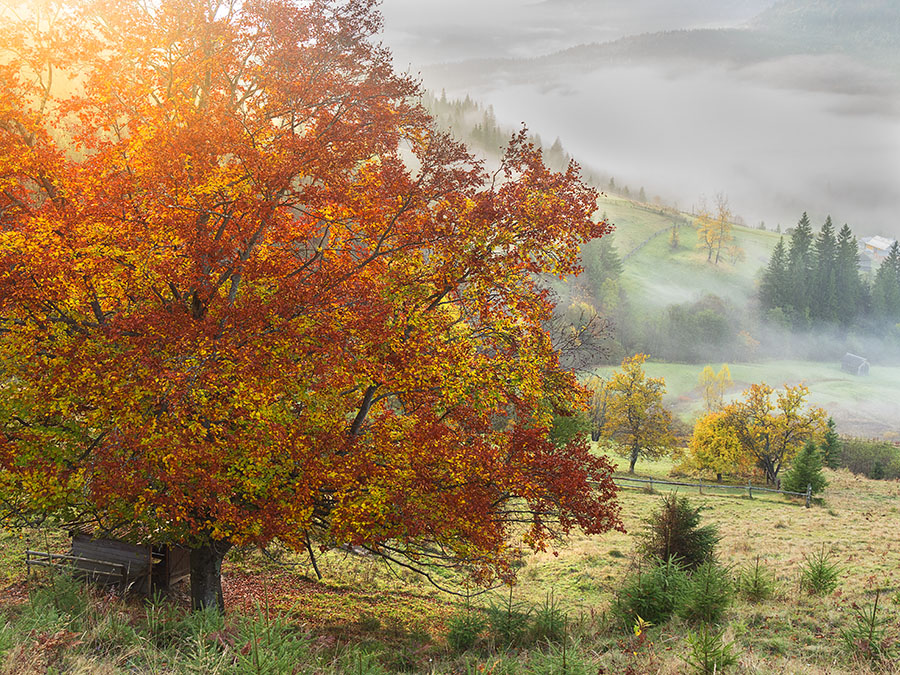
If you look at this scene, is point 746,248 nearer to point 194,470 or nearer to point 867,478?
point 867,478

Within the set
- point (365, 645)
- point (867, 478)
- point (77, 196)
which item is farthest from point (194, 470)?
point (867, 478)

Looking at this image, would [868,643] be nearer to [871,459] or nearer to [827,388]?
[871,459]

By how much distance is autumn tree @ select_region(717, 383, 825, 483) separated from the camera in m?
47.8

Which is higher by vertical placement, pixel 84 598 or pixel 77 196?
pixel 77 196

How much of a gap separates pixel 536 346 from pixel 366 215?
397 cm

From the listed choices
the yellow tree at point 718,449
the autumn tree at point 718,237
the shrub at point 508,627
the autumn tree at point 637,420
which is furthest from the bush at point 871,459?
the autumn tree at point 718,237

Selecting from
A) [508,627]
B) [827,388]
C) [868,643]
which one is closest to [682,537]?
[508,627]

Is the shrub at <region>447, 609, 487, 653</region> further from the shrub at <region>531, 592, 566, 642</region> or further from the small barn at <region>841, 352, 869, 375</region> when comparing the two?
the small barn at <region>841, 352, 869, 375</region>

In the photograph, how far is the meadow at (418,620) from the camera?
6422 mm

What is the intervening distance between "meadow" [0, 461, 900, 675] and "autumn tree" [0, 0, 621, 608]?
5.23 feet

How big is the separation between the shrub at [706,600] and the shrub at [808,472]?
32040 millimetres

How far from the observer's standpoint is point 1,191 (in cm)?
1012

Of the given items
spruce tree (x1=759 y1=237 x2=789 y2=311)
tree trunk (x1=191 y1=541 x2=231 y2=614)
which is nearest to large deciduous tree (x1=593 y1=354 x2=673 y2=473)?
tree trunk (x1=191 y1=541 x2=231 y2=614)

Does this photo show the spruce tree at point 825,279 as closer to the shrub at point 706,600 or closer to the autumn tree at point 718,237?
the autumn tree at point 718,237
